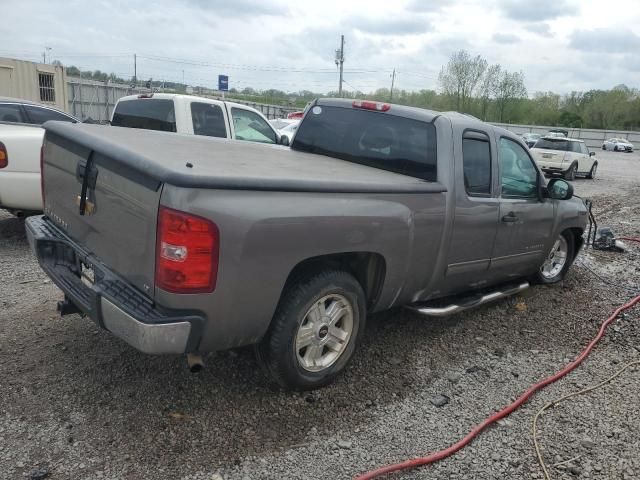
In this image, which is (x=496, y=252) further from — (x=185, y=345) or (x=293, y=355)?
(x=185, y=345)

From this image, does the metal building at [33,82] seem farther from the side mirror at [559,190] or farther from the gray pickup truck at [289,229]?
the side mirror at [559,190]

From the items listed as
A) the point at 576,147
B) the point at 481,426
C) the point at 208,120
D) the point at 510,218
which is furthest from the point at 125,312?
the point at 576,147

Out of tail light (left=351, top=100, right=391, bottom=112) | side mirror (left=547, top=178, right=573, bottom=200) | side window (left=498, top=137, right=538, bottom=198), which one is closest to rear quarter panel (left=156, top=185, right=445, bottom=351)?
tail light (left=351, top=100, right=391, bottom=112)

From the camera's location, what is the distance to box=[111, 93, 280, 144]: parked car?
786 centimetres

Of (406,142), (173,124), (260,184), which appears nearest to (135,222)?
(260,184)

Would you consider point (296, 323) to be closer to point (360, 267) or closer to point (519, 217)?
point (360, 267)

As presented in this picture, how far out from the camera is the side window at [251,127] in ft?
27.9

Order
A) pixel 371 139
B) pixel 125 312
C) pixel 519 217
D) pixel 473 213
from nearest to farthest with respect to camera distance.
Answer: pixel 125 312 → pixel 473 213 → pixel 371 139 → pixel 519 217

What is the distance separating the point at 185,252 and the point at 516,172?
3.34m

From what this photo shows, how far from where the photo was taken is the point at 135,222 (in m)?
2.68

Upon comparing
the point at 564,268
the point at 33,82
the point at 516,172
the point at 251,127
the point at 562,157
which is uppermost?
the point at 33,82

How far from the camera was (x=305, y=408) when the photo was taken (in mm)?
3234

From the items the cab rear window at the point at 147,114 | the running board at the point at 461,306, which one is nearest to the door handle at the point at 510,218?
the running board at the point at 461,306

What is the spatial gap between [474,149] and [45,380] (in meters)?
3.45
